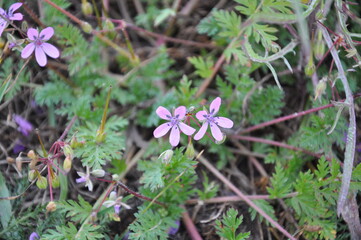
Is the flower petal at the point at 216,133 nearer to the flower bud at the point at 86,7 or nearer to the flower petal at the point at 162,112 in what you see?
the flower petal at the point at 162,112

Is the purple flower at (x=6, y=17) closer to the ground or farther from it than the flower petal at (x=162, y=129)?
farther from it

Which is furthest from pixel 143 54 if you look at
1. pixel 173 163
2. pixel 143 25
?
pixel 173 163

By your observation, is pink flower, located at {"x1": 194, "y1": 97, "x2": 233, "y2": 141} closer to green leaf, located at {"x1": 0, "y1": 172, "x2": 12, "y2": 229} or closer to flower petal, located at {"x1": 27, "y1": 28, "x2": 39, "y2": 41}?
flower petal, located at {"x1": 27, "y1": 28, "x2": 39, "y2": 41}

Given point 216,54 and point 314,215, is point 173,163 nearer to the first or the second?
point 314,215

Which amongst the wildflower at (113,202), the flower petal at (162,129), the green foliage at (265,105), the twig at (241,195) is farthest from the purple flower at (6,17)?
the green foliage at (265,105)

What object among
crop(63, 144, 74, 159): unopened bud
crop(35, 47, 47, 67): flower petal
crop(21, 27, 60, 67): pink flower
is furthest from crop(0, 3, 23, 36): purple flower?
crop(63, 144, 74, 159): unopened bud

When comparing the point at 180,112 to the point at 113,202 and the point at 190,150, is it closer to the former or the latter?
the point at 190,150
